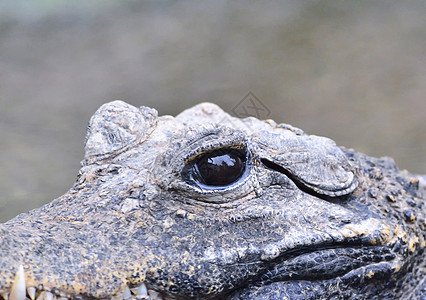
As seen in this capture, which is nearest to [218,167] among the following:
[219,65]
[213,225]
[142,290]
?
[213,225]

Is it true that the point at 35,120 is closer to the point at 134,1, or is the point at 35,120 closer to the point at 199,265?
the point at 134,1

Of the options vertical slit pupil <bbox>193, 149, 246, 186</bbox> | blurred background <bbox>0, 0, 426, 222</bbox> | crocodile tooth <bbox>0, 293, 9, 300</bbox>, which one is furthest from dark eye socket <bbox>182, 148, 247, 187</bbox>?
blurred background <bbox>0, 0, 426, 222</bbox>

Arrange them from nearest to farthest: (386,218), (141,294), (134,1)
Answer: (141,294) < (386,218) < (134,1)

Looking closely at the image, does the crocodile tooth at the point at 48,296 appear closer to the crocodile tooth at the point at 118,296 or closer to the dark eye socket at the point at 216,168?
the crocodile tooth at the point at 118,296

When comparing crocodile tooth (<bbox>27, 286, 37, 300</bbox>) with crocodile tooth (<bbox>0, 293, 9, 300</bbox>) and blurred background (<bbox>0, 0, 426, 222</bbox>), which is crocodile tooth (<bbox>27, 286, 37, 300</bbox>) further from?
blurred background (<bbox>0, 0, 426, 222</bbox>)

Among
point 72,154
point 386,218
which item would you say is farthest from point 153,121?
point 72,154

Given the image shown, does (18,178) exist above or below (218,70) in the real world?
Answer: below
